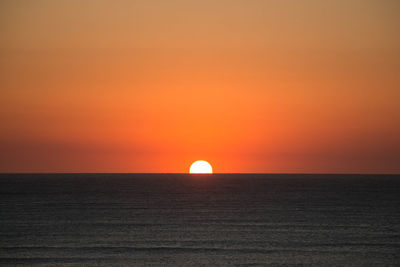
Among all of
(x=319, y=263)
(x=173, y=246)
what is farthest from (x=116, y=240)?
(x=319, y=263)

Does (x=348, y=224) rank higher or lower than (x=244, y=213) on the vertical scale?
lower

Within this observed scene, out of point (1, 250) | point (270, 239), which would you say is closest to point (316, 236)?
point (270, 239)

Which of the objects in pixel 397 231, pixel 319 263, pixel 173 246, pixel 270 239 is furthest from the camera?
pixel 397 231

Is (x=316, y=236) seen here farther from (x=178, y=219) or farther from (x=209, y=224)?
(x=178, y=219)

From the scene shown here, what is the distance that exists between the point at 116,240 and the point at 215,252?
1015 centimetres

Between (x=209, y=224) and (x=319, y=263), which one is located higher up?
(x=209, y=224)

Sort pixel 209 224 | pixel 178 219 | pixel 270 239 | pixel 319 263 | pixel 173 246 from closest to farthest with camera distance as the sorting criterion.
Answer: pixel 319 263 → pixel 173 246 → pixel 270 239 → pixel 209 224 → pixel 178 219

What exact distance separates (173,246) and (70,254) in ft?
28.2

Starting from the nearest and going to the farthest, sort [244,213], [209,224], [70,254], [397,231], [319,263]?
1. [319,263]
2. [70,254]
3. [397,231]
4. [209,224]
5. [244,213]

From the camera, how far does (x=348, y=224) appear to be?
6675 centimetres

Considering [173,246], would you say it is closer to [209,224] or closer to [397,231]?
[209,224]

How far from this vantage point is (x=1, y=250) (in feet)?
145

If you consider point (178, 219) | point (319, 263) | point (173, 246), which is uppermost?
point (178, 219)

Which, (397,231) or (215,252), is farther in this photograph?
(397,231)
